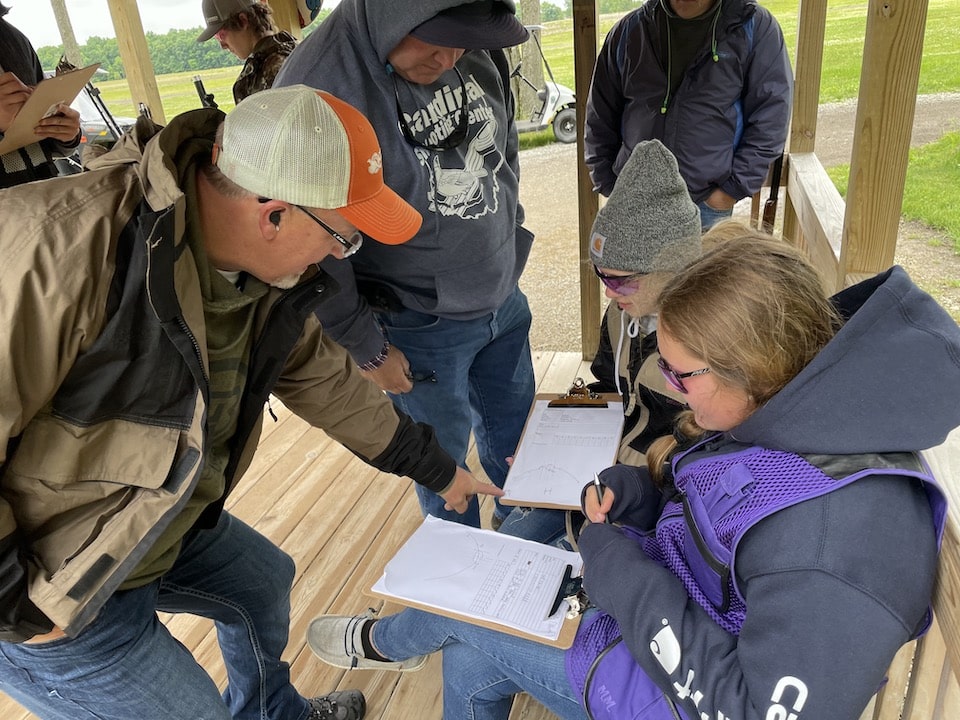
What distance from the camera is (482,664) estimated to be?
1312mm

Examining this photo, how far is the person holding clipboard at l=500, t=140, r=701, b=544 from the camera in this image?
1482mm

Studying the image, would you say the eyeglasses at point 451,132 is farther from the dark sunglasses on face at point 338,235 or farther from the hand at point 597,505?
the hand at point 597,505

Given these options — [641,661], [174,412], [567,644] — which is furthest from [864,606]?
[174,412]

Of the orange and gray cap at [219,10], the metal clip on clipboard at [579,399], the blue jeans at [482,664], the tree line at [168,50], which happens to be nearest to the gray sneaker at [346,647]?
the blue jeans at [482,664]

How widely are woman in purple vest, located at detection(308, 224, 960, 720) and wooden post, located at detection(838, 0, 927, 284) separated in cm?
51

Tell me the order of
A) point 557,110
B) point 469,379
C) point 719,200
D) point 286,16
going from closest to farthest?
point 469,379, point 719,200, point 286,16, point 557,110

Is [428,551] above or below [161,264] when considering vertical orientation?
below

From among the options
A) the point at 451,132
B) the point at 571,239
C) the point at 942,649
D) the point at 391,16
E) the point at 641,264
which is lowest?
the point at 571,239

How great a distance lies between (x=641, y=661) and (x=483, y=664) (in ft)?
1.41

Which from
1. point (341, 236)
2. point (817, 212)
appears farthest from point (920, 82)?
point (341, 236)

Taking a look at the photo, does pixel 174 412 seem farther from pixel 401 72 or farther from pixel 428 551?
pixel 401 72

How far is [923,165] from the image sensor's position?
181 inches

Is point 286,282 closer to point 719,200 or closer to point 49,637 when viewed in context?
point 49,637

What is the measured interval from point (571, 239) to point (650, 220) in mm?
5135
